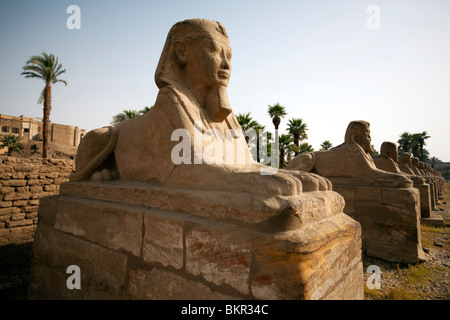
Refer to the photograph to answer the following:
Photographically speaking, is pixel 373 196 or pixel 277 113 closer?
pixel 373 196

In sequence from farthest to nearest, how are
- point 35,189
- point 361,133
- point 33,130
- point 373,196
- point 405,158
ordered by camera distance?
point 33,130 → point 405,158 → point 35,189 → point 361,133 → point 373,196

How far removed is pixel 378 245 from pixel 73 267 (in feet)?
15.2

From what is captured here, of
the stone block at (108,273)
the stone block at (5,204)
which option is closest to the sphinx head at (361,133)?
the stone block at (108,273)

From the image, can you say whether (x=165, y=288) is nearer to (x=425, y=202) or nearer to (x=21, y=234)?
(x=21, y=234)

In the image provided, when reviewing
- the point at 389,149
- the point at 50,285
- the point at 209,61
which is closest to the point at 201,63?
the point at 209,61

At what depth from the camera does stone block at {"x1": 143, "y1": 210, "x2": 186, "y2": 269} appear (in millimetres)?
1488

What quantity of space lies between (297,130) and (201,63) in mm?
21679

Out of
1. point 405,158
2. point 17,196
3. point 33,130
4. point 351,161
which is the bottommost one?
point 17,196

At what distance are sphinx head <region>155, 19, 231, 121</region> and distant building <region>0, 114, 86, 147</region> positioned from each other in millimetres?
31912

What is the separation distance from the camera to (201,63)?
2145 millimetres

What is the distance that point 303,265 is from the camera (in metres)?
1.15

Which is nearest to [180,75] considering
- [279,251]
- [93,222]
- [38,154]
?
[93,222]

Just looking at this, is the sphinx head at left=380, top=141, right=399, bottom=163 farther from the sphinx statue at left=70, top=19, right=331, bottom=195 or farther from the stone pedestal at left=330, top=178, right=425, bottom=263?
the sphinx statue at left=70, top=19, right=331, bottom=195

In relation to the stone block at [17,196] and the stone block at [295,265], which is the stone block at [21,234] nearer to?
the stone block at [17,196]
